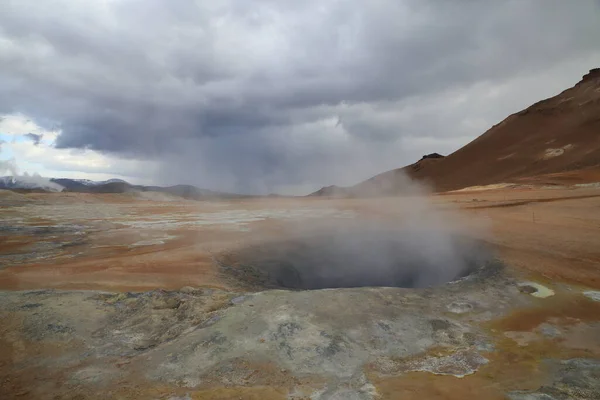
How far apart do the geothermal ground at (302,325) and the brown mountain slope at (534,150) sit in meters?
26.7

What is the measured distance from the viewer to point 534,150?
45781mm

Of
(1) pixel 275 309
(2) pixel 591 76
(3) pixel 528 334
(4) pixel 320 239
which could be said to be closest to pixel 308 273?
(4) pixel 320 239

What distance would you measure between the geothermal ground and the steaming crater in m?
0.07

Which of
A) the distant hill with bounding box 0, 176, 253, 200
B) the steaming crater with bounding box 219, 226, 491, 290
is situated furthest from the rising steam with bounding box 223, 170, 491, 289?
the distant hill with bounding box 0, 176, 253, 200

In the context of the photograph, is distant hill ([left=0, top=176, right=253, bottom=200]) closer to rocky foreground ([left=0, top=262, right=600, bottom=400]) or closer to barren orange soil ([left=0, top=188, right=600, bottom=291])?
barren orange soil ([left=0, top=188, right=600, bottom=291])

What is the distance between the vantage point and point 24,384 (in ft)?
14.0

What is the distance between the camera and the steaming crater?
385 inches

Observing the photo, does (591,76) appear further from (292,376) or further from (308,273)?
(292,376)

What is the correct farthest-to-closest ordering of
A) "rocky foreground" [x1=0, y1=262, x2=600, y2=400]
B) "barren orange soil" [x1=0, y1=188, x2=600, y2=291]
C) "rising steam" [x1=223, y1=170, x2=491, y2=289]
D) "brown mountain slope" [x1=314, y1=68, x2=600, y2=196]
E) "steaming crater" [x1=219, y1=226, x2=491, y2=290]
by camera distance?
"brown mountain slope" [x1=314, y1=68, x2=600, y2=196] < "rising steam" [x1=223, y1=170, x2=491, y2=289] < "steaming crater" [x1=219, y1=226, x2=491, y2=290] < "barren orange soil" [x1=0, y1=188, x2=600, y2=291] < "rocky foreground" [x1=0, y1=262, x2=600, y2=400]

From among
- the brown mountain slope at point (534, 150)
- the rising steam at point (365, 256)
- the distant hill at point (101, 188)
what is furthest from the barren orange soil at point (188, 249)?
the distant hill at point (101, 188)

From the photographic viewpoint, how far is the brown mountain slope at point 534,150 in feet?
124

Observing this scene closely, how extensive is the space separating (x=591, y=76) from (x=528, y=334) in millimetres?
65972

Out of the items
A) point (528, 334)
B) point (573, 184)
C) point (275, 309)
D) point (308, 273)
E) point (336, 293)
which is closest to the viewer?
point (528, 334)

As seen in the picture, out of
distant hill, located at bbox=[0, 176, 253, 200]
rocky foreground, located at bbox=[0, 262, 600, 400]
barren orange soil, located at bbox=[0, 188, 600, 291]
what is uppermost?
distant hill, located at bbox=[0, 176, 253, 200]
